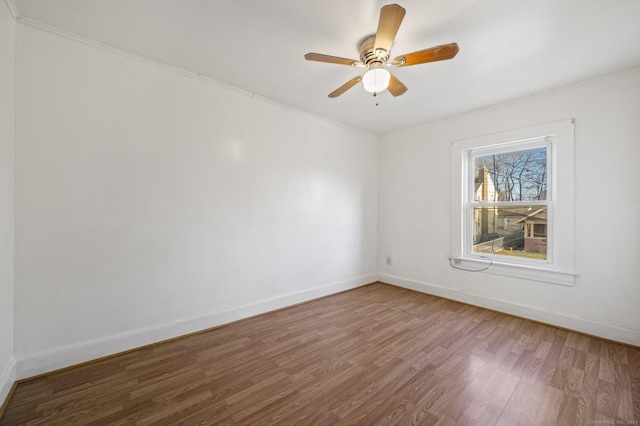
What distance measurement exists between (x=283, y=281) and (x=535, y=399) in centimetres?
251

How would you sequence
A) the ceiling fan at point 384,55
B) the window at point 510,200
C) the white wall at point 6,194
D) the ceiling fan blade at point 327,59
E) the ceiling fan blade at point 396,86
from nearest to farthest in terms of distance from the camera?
1. the ceiling fan at point 384,55
2. the white wall at point 6,194
3. the ceiling fan blade at point 327,59
4. the ceiling fan blade at point 396,86
5. the window at point 510,200

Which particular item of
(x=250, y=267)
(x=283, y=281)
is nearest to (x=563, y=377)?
(x=283, y=281)

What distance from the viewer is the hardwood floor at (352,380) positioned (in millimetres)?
1593

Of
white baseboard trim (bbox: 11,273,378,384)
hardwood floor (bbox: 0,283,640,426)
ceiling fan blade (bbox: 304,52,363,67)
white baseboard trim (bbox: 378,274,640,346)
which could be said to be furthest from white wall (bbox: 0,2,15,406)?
white baseboard trim (bbox: 378,274,640,346)

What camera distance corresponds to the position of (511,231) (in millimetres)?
3309

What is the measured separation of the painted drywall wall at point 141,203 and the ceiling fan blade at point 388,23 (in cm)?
179

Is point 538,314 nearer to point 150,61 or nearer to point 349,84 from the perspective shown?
point 349,84

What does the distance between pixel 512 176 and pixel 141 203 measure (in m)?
4.16

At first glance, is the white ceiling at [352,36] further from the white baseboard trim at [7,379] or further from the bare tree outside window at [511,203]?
the white baseboard trim at [7,379]

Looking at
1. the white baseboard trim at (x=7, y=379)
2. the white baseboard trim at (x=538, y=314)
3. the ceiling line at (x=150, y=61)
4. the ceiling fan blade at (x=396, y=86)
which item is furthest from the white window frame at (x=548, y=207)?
the white baseboard trim at (x=7, y=379)

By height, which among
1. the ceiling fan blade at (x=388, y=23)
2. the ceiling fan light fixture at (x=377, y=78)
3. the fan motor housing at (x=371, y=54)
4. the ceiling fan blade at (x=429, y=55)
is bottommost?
the ceiling fan light fixture at (x=377, y=78)

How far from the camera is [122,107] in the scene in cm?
225

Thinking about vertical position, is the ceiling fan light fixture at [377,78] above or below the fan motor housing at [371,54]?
below

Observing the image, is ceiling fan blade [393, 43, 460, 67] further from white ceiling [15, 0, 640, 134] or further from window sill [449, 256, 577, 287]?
window sill [449, 256, 577, 287]
